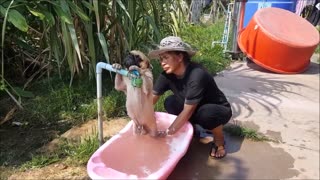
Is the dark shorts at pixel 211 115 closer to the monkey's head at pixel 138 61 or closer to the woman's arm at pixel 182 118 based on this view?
the woman's arm at pixel 182 118

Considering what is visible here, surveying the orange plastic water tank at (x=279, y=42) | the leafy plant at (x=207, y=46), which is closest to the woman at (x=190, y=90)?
the leafy plant at (x=207, y=46)

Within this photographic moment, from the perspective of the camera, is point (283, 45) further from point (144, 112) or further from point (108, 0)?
point (144, 112)

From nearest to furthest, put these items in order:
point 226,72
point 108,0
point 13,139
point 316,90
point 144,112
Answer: point 144,112 → point 13,139 → point 108,0 → point 316,90 → point 226,72

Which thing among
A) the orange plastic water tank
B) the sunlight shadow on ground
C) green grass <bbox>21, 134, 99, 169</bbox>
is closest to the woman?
green grass <bbox>21, 134, 99, 169</bbox>

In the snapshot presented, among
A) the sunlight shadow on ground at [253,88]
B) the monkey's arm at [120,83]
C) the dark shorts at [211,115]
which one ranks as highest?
the monkey's arm at [120,83]

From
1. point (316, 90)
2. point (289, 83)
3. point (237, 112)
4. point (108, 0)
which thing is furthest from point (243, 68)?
point (108, 0)

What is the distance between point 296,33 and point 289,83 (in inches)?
36.3

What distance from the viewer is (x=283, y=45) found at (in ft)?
14.8

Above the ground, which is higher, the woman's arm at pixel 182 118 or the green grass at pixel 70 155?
the woman's arm at pixel 182 118

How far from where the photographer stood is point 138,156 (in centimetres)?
232

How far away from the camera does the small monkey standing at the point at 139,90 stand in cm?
211

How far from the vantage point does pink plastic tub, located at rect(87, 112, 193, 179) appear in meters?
2.05

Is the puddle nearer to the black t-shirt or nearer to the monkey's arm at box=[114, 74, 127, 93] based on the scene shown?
the black t-shirt

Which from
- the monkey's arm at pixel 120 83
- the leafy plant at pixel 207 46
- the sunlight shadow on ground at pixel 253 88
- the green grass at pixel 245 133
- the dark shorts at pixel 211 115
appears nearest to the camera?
the monkey's arm at pixel 120 83
